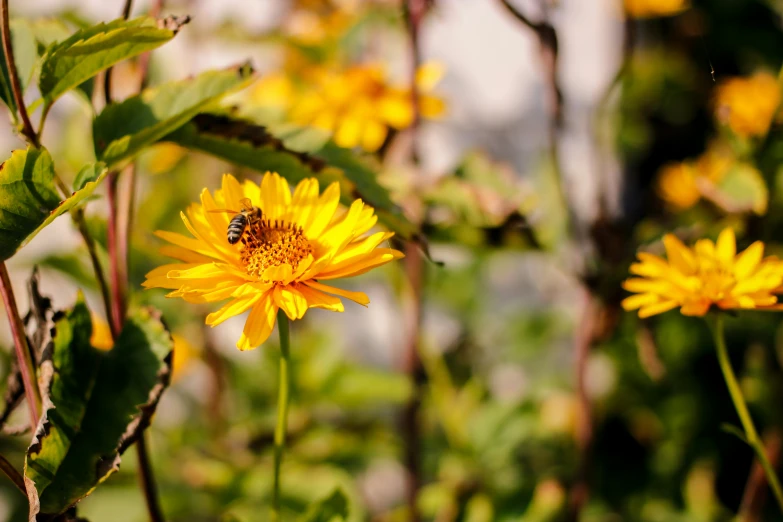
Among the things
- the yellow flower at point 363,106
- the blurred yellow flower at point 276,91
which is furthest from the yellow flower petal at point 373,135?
the blurred yellow flower at point 276,91

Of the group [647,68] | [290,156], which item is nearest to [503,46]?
[647,68]

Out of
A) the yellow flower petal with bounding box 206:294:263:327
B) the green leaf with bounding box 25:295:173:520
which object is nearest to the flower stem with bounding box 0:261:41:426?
the green leaf with bounding box 25:295:173:520

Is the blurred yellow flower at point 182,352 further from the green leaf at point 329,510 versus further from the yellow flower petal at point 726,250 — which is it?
the yellow flower petal at point 726,250

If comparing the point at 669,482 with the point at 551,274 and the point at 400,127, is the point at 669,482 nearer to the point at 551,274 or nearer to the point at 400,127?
the point at 551,274

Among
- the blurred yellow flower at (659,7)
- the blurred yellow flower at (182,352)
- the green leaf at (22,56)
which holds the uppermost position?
the green leaf at (22,56)

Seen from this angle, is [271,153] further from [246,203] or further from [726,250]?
[726,250]
